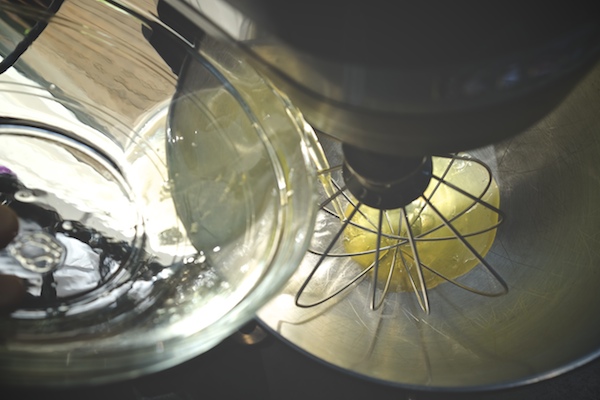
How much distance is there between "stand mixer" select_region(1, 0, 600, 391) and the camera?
0.75 feet

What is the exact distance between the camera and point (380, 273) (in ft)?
1.62

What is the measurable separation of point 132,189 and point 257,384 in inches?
8.2

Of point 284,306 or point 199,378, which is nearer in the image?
point 284,306

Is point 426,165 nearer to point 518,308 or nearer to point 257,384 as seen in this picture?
point 518,308

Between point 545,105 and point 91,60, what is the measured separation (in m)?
0.32

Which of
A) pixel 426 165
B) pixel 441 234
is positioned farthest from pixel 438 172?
pixel 426 165

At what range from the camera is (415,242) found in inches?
18.1

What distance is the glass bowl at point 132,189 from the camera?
0.34 metres

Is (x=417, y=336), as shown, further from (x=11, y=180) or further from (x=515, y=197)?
(x=11, y=180)

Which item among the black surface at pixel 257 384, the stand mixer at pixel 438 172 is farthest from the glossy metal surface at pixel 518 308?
the black surface at pixel 257 384

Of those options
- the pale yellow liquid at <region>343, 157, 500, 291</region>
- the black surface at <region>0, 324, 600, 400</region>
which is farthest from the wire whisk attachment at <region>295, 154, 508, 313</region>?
the black surface at <region>0, 324, 600, 400</region>

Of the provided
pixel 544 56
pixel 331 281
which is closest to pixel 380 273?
pixel 331 281

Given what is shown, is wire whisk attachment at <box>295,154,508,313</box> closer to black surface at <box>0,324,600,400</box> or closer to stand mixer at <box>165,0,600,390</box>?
stand mixer at <box>165,0,600,390</box>

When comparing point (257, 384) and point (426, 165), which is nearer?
point (426, 165)
